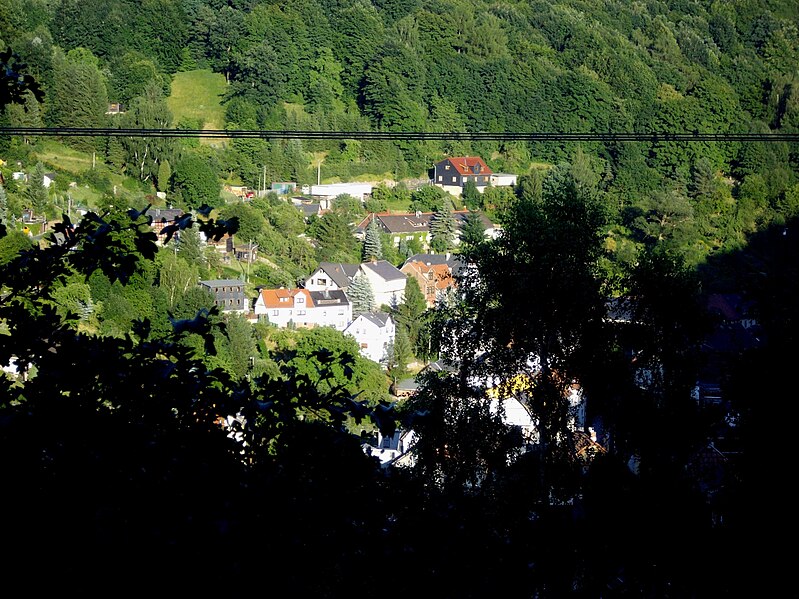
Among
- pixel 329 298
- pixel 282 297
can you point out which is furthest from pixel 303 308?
pixel 329 298

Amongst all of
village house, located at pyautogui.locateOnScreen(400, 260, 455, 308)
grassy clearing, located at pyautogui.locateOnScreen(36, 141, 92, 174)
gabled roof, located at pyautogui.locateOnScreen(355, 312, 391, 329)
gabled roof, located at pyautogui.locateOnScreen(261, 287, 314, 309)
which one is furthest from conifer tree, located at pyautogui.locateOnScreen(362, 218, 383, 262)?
grassy clearing, located at pyautogui.locateOnScreen(36, 141, 92, 174)

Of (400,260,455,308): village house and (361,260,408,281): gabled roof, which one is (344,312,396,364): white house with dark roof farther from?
(361,260,408,281): gabled roof

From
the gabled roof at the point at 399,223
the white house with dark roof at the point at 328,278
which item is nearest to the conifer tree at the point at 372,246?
the gabled roof at the point at 399,223

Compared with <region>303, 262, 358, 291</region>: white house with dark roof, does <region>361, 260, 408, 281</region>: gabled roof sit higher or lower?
higher

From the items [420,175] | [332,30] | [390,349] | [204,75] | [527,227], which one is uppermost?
[332,30]

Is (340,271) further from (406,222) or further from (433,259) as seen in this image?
(406,222)

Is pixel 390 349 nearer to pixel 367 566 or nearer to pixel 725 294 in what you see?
pixel 725 294

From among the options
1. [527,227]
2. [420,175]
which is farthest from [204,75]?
[527,227]
